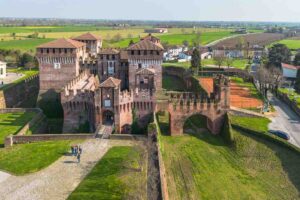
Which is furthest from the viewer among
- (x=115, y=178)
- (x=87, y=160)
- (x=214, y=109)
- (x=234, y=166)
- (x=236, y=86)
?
(x=236, y=86)

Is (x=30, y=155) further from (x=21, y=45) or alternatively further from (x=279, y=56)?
(x=21, y=45)

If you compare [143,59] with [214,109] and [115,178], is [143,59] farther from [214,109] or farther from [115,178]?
[115,178]

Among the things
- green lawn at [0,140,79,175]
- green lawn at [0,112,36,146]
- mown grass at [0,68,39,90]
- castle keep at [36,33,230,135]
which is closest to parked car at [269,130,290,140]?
castle keep at [36,33,230,135]

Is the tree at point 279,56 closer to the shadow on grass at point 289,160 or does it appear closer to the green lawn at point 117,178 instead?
the shadow on grass at point 289,160

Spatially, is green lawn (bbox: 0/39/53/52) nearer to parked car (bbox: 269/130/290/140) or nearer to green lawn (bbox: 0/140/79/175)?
green lawn (bbox: 0/140/79/175)

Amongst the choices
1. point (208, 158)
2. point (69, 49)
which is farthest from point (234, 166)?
point (69, 49)

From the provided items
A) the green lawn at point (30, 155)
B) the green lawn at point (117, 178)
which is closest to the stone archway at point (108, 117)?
the green lawn at point (30, 155)
